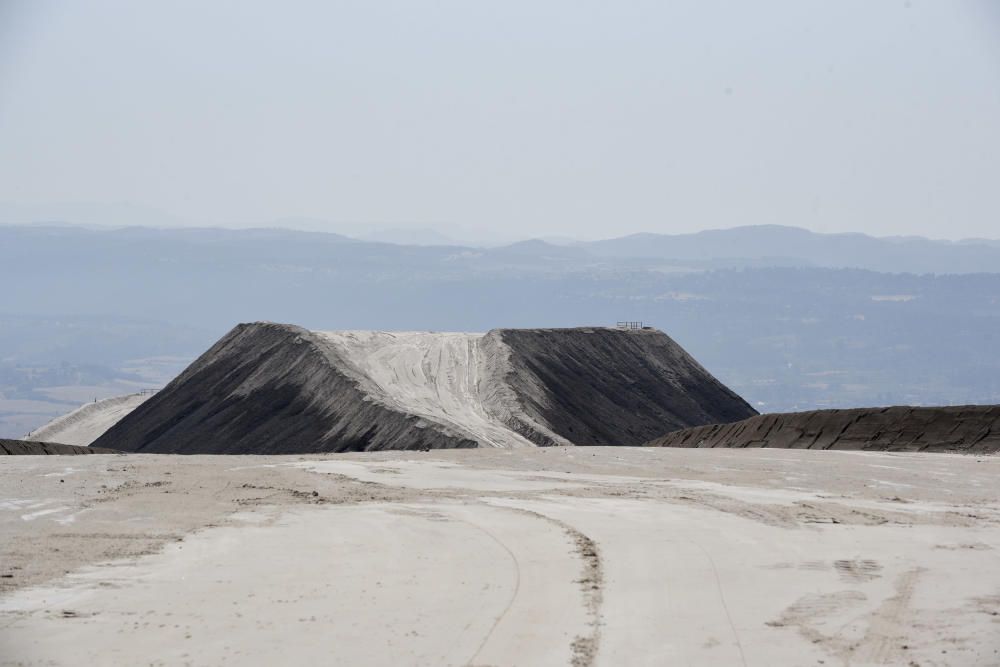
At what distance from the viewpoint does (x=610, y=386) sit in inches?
2227

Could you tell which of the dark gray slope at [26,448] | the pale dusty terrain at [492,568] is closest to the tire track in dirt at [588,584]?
the pale dusty terrain at [492,568]

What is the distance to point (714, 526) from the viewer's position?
17234 mm

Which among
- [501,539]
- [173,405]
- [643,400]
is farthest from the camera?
[643,400]

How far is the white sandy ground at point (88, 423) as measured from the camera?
192 ft

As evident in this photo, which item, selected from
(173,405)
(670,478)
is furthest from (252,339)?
(670,478)

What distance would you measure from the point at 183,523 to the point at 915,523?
34.9 ft

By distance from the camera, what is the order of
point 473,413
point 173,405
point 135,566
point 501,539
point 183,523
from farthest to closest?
point 173,405
point 473,413
point 183,523
point 501,539
point 135,566

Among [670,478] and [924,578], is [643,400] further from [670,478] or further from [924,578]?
[924,578]

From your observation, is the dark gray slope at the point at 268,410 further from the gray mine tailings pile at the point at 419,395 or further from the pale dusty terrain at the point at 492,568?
the pale dusty terrain at the point at 492,568

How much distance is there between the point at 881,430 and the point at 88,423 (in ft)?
145

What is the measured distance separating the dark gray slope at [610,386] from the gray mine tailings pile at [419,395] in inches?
3.4

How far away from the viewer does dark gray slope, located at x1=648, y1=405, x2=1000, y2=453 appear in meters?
28.4

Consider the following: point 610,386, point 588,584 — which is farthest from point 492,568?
point 610,386

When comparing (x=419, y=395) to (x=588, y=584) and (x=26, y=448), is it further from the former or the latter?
(x=588, y=584)
